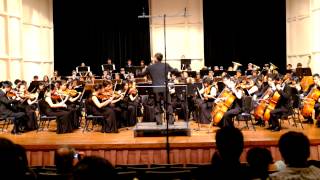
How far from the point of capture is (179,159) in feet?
28.2

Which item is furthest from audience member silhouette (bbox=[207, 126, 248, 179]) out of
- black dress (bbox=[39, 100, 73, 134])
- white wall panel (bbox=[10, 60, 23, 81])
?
white wall panel (bbox=[10, 60, 23, 81])

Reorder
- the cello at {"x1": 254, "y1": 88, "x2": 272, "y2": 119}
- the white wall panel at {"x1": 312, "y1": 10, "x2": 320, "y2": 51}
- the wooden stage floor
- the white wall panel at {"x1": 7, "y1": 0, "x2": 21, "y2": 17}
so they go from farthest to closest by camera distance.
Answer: the white wall panel at {"x1": 312, "y1": 10, "x2": 320, "y2": 51}
the white wall panel at {"x1": 7, "y1": 0, "x2": 21, "y2": 17}
the cello at {"x1": 254, "y1": 88, "x2": 272, "y2": 119}
the wooden stage floor

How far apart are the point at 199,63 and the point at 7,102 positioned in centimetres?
Result: 1264

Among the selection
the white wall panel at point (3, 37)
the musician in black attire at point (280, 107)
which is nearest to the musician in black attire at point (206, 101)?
the musician in black attire at point (280, 107)

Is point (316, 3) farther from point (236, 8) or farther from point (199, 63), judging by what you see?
point (199, 63)

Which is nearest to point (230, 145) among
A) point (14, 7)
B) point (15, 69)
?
point (15, 69)

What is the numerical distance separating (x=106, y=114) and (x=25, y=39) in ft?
34.1

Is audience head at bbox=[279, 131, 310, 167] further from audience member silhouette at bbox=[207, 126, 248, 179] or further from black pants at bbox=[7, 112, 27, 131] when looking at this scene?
black pants at bbox=[7, 112, 27, 131]

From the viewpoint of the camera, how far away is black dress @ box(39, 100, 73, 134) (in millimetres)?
11125

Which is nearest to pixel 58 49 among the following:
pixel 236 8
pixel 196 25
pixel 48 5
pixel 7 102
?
pixel 48 5

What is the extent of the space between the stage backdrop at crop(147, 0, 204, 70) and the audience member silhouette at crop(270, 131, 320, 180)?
18.9 metres

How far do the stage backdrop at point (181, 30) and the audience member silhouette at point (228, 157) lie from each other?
18826 mm

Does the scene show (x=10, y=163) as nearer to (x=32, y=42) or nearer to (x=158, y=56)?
(x=158, y=56)

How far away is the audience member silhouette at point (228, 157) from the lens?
10.5ft
